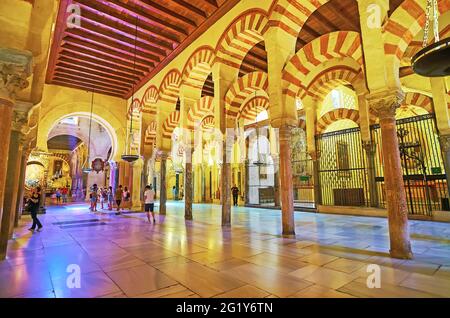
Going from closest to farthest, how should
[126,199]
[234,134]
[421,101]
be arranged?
1. [234,134]
2. [421,101]
3. [126,199]

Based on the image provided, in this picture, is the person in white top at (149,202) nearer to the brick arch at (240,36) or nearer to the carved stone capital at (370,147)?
the brick arch at (240,36)

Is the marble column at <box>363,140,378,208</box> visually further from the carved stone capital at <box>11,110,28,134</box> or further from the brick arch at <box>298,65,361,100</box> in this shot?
the carved stone capital at <box>11,110,28,134</box>

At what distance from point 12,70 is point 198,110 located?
5505 mm

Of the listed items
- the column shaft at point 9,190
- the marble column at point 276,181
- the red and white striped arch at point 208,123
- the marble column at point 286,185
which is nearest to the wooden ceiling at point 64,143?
the red and white striped arch at point 208,123

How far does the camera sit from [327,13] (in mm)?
6227

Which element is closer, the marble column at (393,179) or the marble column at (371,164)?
the marble column at (393,179)

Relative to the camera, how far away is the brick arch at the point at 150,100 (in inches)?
369

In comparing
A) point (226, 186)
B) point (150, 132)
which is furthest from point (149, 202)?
point (150, 132)

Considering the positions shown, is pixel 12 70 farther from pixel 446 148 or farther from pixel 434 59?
pixel 446 148

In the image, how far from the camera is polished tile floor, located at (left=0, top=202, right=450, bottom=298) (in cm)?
213

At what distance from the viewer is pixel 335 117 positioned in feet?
30.3

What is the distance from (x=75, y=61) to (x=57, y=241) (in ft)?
24.0

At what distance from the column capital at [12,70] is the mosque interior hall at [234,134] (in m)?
0.01

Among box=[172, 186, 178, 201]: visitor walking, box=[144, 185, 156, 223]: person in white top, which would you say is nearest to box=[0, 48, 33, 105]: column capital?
box=[144, 185, 156, 223]: person in white top
